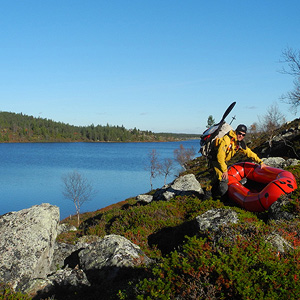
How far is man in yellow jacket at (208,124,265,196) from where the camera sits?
381 inches

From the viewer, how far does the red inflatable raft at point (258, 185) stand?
28.3 feet

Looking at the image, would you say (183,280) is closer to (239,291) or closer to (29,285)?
(239,291)

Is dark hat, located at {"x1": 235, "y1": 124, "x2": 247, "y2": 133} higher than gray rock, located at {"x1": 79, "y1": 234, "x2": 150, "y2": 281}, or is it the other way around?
dark hat, located at {"x1": 235, "y1": 124, "x2": 247, "y2": 133}

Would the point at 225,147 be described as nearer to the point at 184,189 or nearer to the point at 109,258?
the point at 184,189

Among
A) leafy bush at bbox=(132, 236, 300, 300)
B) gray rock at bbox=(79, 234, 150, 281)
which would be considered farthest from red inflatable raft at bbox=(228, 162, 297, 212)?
leafy bush at bbox=(132, 236, 300, 300)

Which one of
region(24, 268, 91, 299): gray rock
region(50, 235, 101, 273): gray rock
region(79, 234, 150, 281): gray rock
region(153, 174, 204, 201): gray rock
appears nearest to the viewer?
region(24, 268, 91, 299): gray rock

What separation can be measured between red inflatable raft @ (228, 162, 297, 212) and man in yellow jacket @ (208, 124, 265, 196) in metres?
0.53

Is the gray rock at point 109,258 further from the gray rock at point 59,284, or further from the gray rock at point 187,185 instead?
the gray rock at point 187,185

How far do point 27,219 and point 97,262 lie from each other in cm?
236

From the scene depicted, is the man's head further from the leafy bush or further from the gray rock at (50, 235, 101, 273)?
the gray rock at (50, 235, 101, 273)

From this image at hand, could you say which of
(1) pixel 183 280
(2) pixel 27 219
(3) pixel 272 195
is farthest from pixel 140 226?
(1) pixel 183 280

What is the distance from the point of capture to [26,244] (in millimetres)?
6746

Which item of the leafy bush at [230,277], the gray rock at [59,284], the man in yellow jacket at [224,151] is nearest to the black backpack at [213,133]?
the man in yellow jacket at [224,151]

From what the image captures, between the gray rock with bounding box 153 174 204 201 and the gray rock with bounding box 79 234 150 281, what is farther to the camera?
the gray rock with bounding box 153 174 204 201
